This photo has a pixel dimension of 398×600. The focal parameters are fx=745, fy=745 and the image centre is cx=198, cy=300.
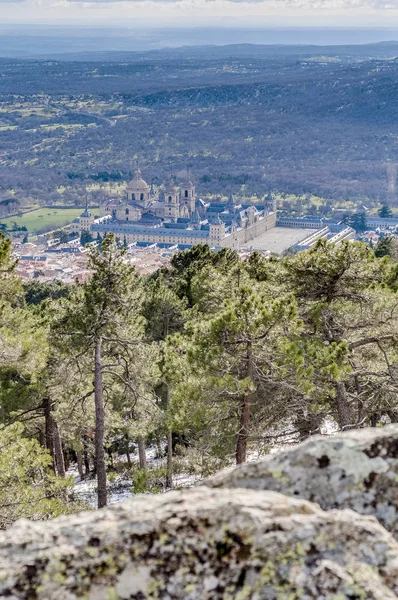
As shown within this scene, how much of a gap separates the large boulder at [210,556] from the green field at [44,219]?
11247 cm

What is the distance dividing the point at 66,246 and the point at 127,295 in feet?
299

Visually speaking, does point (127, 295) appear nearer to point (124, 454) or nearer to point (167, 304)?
point (167, 304)

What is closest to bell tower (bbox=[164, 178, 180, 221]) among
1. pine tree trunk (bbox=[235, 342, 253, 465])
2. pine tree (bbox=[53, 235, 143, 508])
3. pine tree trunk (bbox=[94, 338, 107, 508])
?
pine tree (bbox=[53, 235, 143, 508])

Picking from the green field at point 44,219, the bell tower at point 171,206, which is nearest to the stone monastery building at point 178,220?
the bell tower at point 171,206

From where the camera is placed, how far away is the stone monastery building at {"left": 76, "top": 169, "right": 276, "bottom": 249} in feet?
341

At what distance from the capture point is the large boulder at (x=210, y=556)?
2.90 m

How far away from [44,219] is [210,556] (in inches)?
4859

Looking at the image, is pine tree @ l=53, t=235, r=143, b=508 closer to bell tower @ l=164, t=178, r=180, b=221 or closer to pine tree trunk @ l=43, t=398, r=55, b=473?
pine tree trunk @ l=43, t=398, r=55, b=473

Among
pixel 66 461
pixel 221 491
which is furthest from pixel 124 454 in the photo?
pixel 221 491

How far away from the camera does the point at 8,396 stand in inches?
508

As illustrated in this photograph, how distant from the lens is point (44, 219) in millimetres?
122875

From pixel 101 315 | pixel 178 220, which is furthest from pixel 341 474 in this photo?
pixel 178 220

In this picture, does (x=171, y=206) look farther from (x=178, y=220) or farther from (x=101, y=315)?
Answer: (x=101, y=315)

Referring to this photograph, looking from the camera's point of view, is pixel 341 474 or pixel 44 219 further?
pixel 44 219
